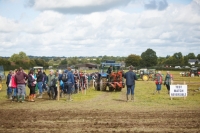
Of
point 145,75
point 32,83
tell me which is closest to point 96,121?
point 32,83

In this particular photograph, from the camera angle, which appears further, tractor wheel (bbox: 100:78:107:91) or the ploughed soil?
tractor wheel (bbox: 100:78:107:91)

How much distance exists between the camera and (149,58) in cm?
12706

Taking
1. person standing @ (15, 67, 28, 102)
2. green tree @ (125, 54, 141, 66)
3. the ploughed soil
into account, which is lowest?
the ploughed soil

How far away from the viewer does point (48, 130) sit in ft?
36.1

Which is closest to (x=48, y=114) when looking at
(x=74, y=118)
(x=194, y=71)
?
(x=74, y=118)

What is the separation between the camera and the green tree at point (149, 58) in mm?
121688

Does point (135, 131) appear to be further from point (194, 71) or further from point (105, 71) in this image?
point (194, 71)

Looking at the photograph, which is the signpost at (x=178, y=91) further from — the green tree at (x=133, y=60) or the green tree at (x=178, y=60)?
the green tree at (x=133, y=60)

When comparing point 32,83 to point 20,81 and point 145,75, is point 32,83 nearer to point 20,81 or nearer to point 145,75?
point 20,81

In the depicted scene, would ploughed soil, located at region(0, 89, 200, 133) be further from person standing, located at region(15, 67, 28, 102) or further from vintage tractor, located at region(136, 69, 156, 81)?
vintage tractor, located at region(136, 69, 156, 81)

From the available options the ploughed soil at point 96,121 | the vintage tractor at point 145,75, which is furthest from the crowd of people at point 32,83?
the vintage tractor at point 145,75

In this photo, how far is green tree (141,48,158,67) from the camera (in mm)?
121688

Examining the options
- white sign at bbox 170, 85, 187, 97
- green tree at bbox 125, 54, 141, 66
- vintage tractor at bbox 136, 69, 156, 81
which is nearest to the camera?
white sign at bbox 170, 85, 187, 97

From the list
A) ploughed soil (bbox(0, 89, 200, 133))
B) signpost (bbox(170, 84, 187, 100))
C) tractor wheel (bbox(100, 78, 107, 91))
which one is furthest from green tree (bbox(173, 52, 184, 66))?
ploughed soil (bbox(0, 89, 200, 133))
